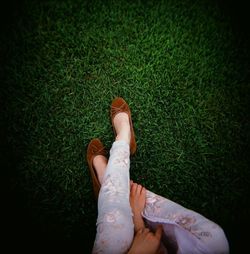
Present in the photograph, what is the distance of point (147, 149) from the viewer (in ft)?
7.45

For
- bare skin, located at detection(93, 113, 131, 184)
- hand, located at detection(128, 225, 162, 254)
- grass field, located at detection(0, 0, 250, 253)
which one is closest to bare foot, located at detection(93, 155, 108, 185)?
bare skin, located at detection(93, 113, 131, 184)

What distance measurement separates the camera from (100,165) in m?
2.07

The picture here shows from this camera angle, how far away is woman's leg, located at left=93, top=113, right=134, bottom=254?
1.40 m

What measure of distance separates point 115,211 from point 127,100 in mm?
1112

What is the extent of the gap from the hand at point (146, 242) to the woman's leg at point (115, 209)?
47 mm

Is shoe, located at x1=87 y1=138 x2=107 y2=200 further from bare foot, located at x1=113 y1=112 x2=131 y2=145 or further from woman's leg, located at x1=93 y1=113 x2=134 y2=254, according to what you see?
woman's leg, located at x1=93 y1=113 x2=134 y2=254

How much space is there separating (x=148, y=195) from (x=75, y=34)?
160cm

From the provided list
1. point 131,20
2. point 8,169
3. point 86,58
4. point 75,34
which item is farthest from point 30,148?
point 131,20

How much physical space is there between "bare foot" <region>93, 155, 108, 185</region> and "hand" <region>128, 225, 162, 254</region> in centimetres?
58

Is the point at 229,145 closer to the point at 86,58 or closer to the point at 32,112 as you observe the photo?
the point at 86,58

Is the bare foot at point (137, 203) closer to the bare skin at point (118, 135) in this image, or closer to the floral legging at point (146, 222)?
the floral legging at point (146, 222)

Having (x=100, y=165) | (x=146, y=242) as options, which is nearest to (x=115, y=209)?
(x=146, y=242)

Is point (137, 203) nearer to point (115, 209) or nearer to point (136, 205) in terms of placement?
point (136, 205)

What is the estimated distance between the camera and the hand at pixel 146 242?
1439 millimetres
